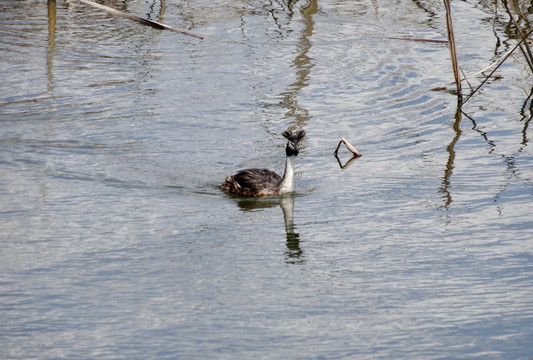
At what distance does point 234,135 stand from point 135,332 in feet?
23.5

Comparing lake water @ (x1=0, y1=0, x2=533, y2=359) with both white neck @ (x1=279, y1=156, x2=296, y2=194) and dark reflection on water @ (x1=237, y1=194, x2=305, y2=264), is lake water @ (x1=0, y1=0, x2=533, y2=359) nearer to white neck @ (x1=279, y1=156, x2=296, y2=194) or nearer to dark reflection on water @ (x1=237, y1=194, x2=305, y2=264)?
dark reflection on water @ (x1=237, y1=194, x2=305, y2=264)

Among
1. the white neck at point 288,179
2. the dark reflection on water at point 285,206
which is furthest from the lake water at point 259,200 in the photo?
the white neck at point 288,179

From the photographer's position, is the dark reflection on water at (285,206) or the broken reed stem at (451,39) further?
the broken reed stem at (451,39)

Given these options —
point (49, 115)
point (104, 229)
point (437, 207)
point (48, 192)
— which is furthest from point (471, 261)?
point (49, 115)

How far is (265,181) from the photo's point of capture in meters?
12.1

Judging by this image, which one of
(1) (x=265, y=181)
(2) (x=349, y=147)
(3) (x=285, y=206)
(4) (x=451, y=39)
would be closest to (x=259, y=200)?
(1) (x=265, y=181)

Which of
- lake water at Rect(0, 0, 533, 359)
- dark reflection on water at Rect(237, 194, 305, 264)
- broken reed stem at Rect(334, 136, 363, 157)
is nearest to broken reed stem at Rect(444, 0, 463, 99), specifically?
lake water at Rect(0, 0, 533, 359)

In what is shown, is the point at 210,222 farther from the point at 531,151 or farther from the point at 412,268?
the point at 531,151

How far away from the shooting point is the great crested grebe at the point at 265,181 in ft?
39.4

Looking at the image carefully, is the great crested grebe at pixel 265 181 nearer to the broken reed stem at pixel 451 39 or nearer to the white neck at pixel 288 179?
the white neck at pixel 288 179

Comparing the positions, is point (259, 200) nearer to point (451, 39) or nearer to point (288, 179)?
point (288, 179)

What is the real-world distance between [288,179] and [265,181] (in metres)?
0.33

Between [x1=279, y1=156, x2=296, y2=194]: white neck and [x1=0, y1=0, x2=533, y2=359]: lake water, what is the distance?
0.15m

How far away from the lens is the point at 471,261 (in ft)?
31.3
